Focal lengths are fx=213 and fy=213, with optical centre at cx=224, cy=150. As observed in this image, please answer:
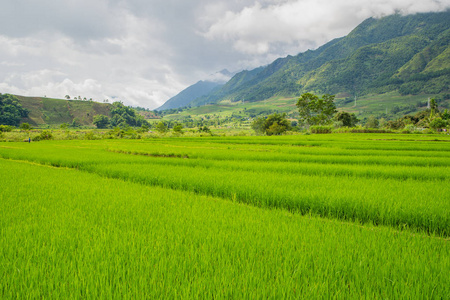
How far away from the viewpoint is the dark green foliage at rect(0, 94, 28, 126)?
96.5 meters

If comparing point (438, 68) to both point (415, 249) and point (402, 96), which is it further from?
point (415, 249)

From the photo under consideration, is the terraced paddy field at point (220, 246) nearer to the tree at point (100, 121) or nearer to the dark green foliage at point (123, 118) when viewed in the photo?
the tree at point (100, 121)

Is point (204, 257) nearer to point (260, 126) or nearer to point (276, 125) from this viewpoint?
point (276, 125)

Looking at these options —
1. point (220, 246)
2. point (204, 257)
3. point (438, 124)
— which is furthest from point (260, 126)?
point (204, 257)

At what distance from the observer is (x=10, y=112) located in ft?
330

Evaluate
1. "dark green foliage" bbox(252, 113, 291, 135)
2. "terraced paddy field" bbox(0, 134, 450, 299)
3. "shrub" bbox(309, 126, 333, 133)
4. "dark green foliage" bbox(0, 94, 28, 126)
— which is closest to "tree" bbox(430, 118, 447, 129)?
"shrub" bbox(309, 126, 333, 133)

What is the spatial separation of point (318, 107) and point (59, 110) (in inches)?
5843

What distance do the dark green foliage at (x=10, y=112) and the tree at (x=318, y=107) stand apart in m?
125

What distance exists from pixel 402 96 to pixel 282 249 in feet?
→ 678

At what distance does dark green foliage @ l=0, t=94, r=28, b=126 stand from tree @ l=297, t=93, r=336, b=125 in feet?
412

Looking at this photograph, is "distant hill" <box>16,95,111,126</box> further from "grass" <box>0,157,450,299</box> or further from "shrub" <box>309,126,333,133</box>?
"grass" <box>0,157,450,299</box>

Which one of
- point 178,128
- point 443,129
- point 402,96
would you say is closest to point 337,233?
point 178,128

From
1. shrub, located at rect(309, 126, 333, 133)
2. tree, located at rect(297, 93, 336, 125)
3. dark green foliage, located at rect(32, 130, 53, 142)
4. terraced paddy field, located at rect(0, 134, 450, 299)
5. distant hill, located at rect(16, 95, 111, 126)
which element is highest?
distant hill, located at rect(16, 95, 111, 126)

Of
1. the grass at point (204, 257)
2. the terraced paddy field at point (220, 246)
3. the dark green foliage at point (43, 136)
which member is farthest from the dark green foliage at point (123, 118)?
the grass at point (204, 257)
